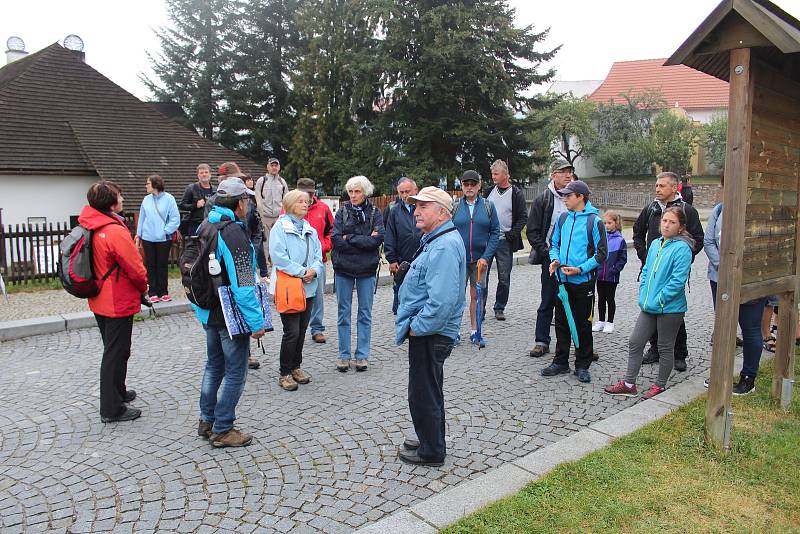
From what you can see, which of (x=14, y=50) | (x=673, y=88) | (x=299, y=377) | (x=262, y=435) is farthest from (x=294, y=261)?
(x=673, y=88)

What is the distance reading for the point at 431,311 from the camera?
3.87 meters

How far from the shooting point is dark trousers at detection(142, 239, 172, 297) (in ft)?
30.8

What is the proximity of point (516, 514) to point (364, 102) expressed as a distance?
23.8 m

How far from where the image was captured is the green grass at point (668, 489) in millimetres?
3398

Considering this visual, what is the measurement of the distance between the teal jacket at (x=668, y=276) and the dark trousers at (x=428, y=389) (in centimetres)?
235

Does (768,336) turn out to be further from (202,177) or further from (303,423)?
(202,177)

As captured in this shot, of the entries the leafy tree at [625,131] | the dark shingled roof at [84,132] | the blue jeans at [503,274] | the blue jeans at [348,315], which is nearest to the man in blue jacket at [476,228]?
the blue jeans at [503,274]

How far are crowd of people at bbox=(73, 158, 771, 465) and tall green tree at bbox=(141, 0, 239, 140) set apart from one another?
2516 centimetres

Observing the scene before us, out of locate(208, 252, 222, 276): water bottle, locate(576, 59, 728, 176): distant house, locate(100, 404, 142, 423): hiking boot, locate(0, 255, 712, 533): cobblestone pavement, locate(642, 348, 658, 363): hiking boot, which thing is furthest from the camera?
locate(576, 59, 728, 176): distant house

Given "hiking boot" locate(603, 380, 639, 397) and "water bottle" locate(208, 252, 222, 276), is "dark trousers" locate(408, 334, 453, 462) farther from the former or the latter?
"hiking boot" locate(603, 380, 639, 397)

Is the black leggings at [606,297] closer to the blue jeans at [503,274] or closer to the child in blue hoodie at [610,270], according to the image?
the child in blue hoodie at [610,270]

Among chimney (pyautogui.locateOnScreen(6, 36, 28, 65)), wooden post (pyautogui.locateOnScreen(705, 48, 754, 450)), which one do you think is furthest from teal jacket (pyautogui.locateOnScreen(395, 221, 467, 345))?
chimney (pyautogui.locateOnScreen(6, 36, 28, 65))

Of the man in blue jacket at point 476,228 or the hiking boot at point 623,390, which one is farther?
the man in blue jacket at point 476,228

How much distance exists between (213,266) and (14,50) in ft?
95.3
